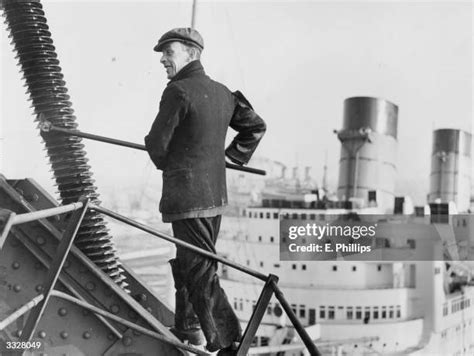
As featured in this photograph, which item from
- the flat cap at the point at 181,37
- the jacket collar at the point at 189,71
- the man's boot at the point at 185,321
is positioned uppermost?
the flat cap at the point at 181,37

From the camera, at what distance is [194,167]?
212cm

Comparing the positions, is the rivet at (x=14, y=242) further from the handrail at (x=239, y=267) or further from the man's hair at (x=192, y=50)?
the man's hair at (x=192, y=50)

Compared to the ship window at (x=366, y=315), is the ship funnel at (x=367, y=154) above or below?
above

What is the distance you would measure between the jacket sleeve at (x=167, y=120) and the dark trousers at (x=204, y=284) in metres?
0.28

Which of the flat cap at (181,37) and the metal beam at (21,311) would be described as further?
the flat cap at (181,37)

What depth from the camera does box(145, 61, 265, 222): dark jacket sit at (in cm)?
206

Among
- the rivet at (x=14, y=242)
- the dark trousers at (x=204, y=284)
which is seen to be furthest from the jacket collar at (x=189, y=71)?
the rivet at (x=14, y=242)

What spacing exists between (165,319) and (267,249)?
23.1ft

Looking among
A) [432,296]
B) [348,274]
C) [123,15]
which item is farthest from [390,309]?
[123,15]

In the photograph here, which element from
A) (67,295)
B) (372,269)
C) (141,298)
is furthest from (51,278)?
(372,269)

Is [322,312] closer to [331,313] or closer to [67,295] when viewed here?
[331,313]

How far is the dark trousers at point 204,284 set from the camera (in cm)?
213

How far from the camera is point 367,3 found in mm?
3545

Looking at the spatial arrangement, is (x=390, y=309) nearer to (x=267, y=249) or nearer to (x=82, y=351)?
(x=267, y=249)
